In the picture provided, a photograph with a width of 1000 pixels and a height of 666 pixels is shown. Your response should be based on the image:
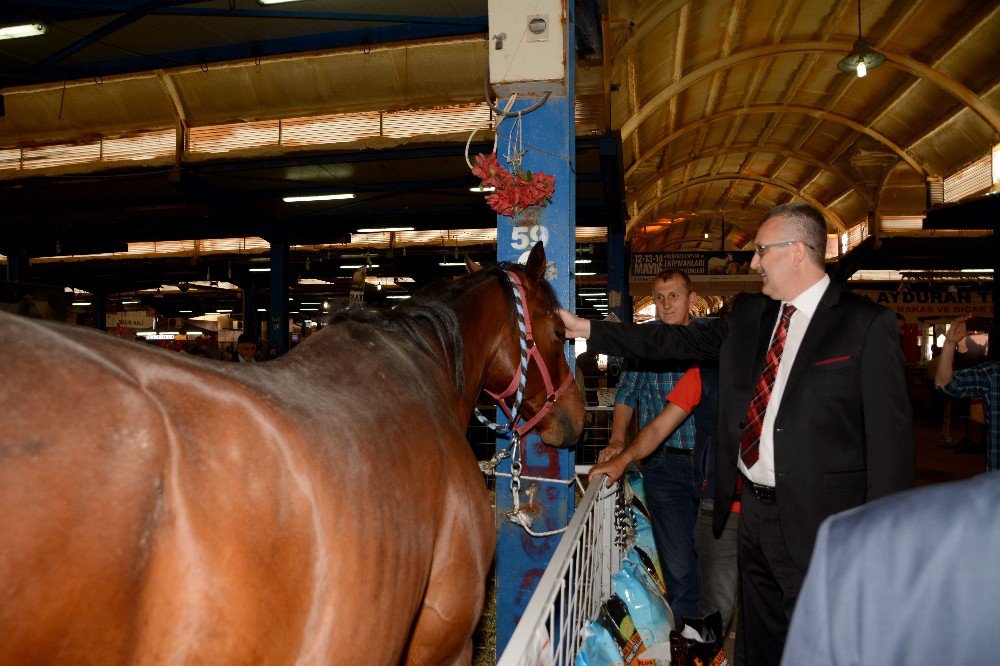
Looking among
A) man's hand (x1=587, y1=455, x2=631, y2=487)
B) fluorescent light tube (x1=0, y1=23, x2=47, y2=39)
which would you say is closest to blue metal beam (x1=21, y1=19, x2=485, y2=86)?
fluorescent light tube (x1=0, y1=23, x2=47, y2=39)

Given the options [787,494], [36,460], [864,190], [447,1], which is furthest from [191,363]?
[864,190]

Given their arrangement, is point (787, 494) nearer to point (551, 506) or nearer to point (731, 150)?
point (551, 506)

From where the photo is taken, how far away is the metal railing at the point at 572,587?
1438 mm

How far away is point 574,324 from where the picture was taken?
3039 mm

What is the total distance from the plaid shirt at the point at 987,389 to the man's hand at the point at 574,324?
12.0 ft

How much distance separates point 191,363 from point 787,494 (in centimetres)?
207

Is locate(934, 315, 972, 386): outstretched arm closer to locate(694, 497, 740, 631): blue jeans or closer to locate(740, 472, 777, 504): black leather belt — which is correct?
locate(694, 497, 740, 631): blue jeans

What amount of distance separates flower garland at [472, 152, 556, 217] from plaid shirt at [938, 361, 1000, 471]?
4.00 metres

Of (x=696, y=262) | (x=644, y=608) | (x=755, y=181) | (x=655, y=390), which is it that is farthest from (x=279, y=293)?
(x=755, y=181)

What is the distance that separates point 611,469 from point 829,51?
535 inches

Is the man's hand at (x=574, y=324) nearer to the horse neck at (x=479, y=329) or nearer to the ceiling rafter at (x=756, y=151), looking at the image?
the horse neck at (x=479, y=329)

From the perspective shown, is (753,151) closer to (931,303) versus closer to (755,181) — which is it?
(755,181)

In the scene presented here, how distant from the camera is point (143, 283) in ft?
80.6

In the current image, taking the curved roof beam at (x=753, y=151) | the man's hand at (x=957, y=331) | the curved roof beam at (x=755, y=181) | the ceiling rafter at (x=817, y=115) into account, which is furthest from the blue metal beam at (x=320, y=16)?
the curved roof beam at (x=755, y=181)
